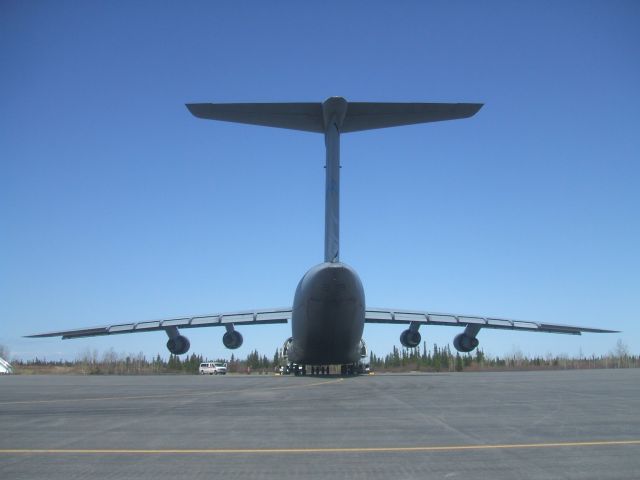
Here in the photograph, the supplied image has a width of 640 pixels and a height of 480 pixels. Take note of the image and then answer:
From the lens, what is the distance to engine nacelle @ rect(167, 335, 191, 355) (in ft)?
95.9

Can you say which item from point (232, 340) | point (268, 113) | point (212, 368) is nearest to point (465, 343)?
point (232, 340)

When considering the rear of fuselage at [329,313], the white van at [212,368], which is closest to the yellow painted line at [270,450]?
the rear of fuselage at [329,313]

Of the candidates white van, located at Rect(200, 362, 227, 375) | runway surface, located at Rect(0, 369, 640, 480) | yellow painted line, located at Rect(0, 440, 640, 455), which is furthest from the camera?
white van, located at Rect(200, 362, 227, 375)

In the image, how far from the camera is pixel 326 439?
234 inches

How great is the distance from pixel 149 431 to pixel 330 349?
15.4m

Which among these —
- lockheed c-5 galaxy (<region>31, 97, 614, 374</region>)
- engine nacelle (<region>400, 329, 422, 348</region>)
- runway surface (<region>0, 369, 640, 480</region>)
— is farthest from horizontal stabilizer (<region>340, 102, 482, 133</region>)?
engine nacelle (<region>400, 329, 422, 348</region>)

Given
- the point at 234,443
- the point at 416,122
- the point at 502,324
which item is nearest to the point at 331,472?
the point at 234,443

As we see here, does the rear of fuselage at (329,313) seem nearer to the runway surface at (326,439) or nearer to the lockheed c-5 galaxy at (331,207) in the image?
the lockheed c-5 galaxy at (331,207)

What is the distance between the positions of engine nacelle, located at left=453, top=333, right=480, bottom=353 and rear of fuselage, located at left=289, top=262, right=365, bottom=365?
8502mm

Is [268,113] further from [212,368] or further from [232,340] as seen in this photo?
[212,368]

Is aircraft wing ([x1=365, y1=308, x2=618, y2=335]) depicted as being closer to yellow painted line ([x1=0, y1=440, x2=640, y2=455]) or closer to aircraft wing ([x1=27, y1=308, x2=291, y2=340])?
aircraft wing ([x1=27, y1=308, x2=291, y2=340])

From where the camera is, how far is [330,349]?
70.7 feet

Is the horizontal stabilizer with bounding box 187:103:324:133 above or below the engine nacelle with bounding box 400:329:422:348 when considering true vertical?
above

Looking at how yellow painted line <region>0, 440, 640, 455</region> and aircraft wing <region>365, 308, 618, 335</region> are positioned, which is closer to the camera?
yellow painted line <region>0, 440, 640, 455</region>
